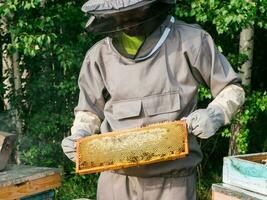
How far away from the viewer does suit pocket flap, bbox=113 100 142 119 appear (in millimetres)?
2348

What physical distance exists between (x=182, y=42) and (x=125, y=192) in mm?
685

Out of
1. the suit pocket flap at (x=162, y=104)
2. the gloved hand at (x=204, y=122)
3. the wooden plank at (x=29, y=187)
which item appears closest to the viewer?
the gloved hand at (x=204, y=122)

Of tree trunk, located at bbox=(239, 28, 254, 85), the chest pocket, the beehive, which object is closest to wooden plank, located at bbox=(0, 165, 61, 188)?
the beehive

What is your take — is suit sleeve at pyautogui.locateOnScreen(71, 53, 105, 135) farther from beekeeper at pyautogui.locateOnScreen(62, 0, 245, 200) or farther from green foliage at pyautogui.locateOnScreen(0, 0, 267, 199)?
green foliage at pyautogui.locateOnScreen(0, 0, 267, 199)

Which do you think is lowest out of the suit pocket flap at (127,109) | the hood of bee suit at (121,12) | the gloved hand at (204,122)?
the gloved hand at (204,122)

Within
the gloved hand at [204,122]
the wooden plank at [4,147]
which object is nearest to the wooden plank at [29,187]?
the wooden plank at [4,147]

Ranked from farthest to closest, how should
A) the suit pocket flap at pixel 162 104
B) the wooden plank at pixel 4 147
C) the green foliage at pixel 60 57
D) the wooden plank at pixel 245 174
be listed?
1. the green foliage at pixel 60 57
2. the wooden plank at pixel 4 147
3. the wooden plank at pixel 245 174
4. the suit pocket flap at pixel 162 104

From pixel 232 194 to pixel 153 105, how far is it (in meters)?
1.13

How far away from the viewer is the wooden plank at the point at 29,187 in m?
3.47

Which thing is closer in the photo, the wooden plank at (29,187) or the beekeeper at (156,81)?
the beekeeper at (156,81)

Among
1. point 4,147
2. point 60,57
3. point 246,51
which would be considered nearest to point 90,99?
point 4,147

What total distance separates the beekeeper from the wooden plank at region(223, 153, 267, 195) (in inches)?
30.9

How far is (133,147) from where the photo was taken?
2.30 metres

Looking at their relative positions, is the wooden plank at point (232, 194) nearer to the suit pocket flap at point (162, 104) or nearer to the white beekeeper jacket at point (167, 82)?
the white beekeeper jacket at point (167, 82)
